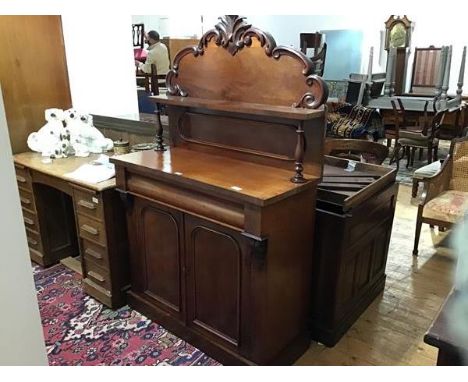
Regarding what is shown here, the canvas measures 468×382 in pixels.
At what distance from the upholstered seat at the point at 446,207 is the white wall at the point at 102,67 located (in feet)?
7.35

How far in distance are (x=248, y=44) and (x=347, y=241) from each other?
1032mm

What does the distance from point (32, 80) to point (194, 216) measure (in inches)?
73.1

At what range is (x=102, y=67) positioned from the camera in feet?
9.86

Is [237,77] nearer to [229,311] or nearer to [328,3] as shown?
[229,311]

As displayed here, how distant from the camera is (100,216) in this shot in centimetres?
230

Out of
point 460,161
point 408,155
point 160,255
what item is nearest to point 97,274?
point 160,255

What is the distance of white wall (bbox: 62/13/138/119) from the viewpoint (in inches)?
114

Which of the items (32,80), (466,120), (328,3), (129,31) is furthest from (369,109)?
(328,3)

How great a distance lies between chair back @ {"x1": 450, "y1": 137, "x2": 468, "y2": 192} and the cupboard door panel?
243cm

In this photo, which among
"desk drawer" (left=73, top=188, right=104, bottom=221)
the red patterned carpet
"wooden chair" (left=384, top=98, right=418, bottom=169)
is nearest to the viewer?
the red patterned carpet

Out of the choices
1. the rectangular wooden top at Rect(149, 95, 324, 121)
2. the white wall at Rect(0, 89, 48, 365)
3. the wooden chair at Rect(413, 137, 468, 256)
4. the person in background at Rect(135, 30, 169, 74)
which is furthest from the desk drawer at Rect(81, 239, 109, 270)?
the person in background at Rect(135, 30, 169, 74)

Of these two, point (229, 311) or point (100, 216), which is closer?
point (229, 311)

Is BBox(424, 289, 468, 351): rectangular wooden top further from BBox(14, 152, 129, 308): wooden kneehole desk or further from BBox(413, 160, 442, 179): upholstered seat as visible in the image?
BBox(413, 160, 442, 179): upholstered seat

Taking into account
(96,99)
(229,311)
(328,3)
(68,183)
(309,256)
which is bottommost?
(229,311)
